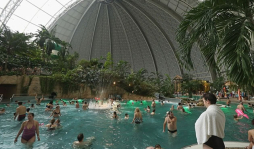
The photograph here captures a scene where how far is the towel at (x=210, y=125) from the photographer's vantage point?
2.34 metres

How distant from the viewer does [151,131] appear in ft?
30.0

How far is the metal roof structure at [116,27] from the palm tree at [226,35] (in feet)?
91.7

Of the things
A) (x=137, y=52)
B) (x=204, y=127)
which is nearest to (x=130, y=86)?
(x=137, y=52)

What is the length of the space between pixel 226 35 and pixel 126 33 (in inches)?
1666

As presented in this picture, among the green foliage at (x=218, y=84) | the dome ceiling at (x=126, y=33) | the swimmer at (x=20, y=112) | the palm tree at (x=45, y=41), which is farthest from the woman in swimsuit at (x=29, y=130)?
the dome ceiling at (x=126, y=33)

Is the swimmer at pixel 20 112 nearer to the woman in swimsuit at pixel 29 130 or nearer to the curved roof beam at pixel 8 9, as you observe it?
the woman in swimsuit at pixel 29 130

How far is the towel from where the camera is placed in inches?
92.2

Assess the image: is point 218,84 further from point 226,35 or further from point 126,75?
point 226,35

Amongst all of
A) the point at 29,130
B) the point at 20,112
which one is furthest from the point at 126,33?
the point at 29,130

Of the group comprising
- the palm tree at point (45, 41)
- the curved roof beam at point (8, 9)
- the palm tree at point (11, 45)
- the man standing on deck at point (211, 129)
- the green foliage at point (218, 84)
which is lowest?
the man standing on deck at point (211, 129)

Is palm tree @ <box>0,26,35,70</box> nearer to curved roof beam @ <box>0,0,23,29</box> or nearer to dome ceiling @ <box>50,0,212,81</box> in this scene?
curved roof beam @ <box>0,0,23,29</box>

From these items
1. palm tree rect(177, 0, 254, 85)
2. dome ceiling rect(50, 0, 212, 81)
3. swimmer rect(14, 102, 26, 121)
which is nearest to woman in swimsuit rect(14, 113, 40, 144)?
swimmer rect(14, 102, 26, 121)

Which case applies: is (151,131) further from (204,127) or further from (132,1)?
(132,1)

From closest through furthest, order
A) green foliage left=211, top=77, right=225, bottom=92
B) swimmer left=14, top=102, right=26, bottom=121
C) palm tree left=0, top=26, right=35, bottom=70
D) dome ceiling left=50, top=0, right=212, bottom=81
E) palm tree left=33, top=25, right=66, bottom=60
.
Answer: swimmer left=14, top=102, right=26, bottom=121, palm tree left=0, top=26, right=35, bottom=70, green foliage left=211, top=77, right=225, bottom=92, palm tree left=33, top=25, right=66, bottom=60, dome ceiling left=50, top=0, right=212, bottom=81
